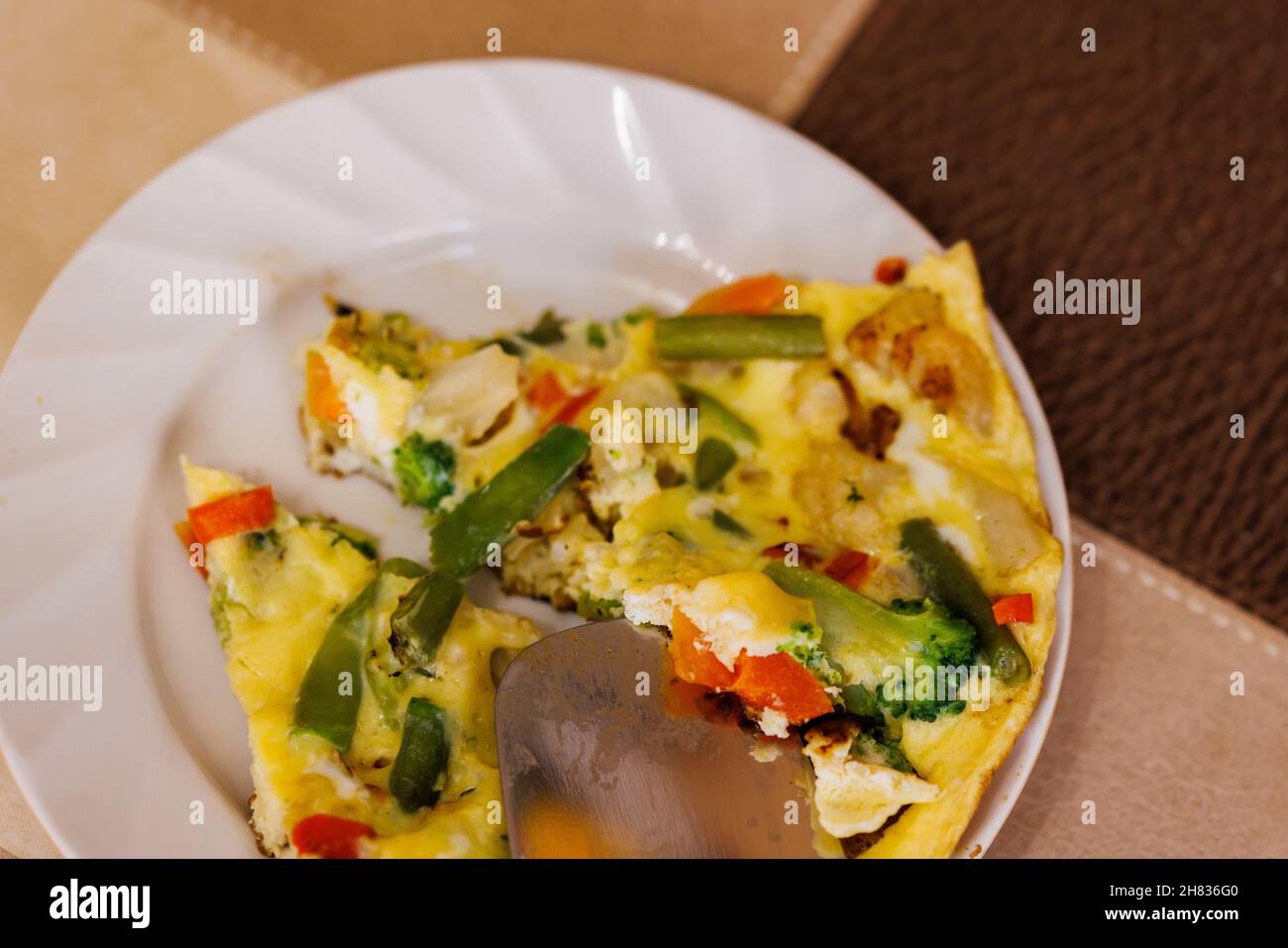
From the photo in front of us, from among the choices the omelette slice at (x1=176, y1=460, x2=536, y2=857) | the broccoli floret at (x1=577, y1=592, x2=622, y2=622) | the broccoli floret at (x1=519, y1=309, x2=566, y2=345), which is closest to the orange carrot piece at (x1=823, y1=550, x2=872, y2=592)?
the broccoli floret at (x1=577, y1=592, x2=622, y2=622)

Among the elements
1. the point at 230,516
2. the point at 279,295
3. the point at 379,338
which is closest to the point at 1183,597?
the point at 379,338

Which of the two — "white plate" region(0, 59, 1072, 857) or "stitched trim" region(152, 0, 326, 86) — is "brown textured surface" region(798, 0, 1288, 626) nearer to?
"white plate" region(0, 59, 1072, 857)

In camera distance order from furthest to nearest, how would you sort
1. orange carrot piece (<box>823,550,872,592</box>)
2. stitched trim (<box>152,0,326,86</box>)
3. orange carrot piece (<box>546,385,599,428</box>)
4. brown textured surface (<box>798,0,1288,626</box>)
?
stitched trim (<box>152,0,326,86</box>) < brown textured surface (<box>798,0,1288,626</box>) < orange carrot piece (<box>546,385,599,428</box>) < orange carrot piece (<box>823,550,872,592</box>)

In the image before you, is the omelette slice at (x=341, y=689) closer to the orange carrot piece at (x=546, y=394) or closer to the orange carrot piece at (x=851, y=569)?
the orange carrot piece at (x=546, y=394)
